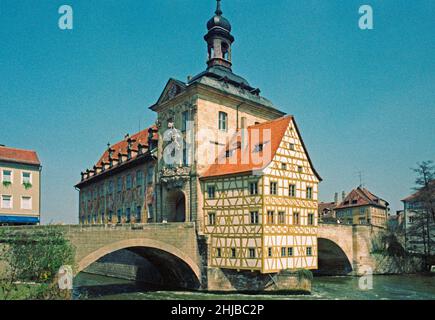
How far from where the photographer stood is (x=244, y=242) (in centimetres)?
2634

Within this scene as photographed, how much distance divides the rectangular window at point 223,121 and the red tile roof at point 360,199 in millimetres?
44182

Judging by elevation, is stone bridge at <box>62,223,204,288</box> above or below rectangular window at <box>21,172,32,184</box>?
below

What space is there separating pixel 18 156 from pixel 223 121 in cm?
1684

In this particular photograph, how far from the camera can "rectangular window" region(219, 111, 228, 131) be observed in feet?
102

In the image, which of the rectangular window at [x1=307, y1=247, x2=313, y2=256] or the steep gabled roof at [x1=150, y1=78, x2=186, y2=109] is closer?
the rectangular window at [x1=307, y1=247, x2=313, y2=256]

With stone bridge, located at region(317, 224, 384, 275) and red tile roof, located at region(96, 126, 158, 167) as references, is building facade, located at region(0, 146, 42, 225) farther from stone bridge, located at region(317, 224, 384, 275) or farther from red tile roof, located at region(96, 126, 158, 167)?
stone bridge, located at region(317, 224, 384, 275)

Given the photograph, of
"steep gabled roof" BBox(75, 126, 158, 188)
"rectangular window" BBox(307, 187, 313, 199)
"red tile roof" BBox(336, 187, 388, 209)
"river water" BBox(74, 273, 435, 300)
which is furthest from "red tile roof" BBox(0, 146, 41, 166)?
"red tile roof" BBox(336, 187, 388, 209)

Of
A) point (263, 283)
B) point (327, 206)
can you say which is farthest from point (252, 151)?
point (327, 206)

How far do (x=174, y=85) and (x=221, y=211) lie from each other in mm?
10911

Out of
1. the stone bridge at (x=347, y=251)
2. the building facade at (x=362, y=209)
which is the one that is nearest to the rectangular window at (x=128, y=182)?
the stone bridge at (x=347, y=251)

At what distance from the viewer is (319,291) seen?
29.0m

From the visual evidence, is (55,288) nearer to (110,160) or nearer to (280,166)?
(280,166)

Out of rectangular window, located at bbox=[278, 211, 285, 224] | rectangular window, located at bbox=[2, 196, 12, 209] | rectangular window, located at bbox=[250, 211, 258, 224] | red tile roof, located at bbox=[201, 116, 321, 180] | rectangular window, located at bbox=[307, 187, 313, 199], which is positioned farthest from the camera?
rectangular window, located at bbox=[2, 196, 12, 209]
